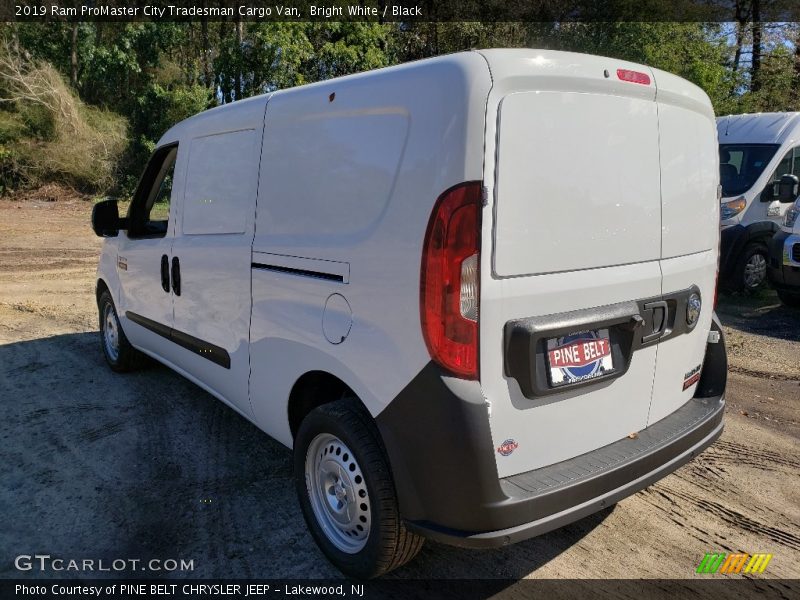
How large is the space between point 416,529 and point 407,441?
338 mm

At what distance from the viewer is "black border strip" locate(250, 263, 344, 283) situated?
2629 mm

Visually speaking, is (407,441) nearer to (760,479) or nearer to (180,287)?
(180,287)

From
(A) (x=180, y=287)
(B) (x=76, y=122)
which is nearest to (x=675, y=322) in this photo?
(A) (x=180, y=287)

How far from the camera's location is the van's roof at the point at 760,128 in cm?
899

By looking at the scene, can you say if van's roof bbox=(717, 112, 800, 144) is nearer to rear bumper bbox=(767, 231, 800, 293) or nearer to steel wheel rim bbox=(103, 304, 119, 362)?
rear bumper bbox=(767, 231, 800, 293)

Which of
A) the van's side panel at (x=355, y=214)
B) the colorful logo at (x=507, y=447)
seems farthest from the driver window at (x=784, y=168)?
the colorful logo at (x=507, y=447)

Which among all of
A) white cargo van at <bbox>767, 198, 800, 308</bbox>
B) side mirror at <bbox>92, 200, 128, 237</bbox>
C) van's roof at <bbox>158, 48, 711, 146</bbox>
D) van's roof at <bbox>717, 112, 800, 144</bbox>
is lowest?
white cargo van at <bbox>767, 198, 800, 308</bbox>

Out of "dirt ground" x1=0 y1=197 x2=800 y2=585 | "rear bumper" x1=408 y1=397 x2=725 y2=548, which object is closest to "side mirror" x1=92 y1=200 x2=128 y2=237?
"dirt ground" x1=0 y1=197 x2=800 y2=585

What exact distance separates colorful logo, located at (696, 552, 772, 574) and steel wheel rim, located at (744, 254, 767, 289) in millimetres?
6684

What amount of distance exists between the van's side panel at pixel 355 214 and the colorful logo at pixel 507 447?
0.42 m

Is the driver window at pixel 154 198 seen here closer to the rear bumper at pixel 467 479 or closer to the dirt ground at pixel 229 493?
the dirt ground at pixel 229 493

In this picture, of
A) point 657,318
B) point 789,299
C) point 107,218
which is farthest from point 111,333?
point 789,299

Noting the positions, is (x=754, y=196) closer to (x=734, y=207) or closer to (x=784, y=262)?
(x=734, y=207)

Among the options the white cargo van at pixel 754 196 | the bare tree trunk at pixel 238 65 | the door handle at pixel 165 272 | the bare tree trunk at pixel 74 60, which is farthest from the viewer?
the bare tree trunk at pixel 74 60
